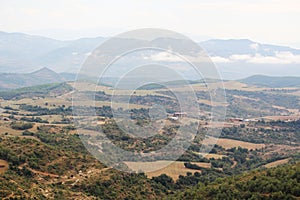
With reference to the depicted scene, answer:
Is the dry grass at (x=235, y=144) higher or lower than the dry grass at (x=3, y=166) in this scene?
lower

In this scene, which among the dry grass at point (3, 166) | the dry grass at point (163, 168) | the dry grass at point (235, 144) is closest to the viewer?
the dry grass at point (3, 166)

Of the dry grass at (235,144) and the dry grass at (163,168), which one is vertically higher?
the dry grass at (163,168)

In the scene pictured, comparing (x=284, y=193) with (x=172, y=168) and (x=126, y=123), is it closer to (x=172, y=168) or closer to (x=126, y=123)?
(x=126, y=123)

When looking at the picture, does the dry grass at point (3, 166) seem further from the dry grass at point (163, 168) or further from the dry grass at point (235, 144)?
the dry grass at point (235, 144)

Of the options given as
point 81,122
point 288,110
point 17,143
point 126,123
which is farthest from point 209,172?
point 288,110

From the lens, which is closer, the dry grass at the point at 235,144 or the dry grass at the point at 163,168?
the dry grass at the point at 163,168

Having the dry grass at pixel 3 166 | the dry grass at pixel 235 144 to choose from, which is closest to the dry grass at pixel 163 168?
the dry grass at pixel 3 166

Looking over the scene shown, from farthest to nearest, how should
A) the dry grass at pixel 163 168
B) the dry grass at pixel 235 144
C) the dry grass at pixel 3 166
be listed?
the dry grass at pixel 235 144 < the dry grass at pixel 163 168 < the dry grass at pixel 3 166

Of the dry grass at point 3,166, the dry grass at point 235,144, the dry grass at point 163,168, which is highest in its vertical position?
the dry grass at point 3,166

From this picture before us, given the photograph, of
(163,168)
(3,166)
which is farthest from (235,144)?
(3,166)

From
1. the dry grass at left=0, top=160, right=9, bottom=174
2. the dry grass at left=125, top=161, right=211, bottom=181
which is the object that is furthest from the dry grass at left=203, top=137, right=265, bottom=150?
the dry grass at left=0, top=160, right=9, bottom=174
